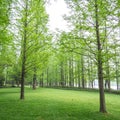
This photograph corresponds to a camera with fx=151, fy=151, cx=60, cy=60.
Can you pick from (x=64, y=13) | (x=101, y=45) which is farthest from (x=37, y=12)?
(x=101, y=45)

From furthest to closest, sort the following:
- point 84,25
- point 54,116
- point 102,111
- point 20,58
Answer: point 20,58, point 84,25, point 102,111, point 54,116

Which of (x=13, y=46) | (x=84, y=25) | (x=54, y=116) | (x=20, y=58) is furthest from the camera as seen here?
(x=20, y=58)

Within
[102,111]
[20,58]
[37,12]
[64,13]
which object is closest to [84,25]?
[64,13]

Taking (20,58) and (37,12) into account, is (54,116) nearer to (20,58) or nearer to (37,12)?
(20,58)

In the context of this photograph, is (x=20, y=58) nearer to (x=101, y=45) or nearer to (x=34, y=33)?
(x=34, y=33)

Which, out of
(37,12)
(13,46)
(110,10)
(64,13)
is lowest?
(13,46)

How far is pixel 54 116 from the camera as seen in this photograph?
241 inches

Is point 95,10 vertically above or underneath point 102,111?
above

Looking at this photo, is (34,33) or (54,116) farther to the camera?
(34,33)

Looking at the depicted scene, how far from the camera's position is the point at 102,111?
6.96 meters

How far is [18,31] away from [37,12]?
6.43 ft

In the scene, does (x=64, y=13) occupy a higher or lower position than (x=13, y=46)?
higher

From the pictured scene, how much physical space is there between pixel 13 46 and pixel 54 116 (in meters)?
6.24

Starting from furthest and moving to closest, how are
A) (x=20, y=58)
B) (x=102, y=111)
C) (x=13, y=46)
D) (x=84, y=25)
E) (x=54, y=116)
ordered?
(x=20, y=58) → (x=13, y=46) → (x=84, y=25) → (x=102, y=111) → (x=54, y=116)
